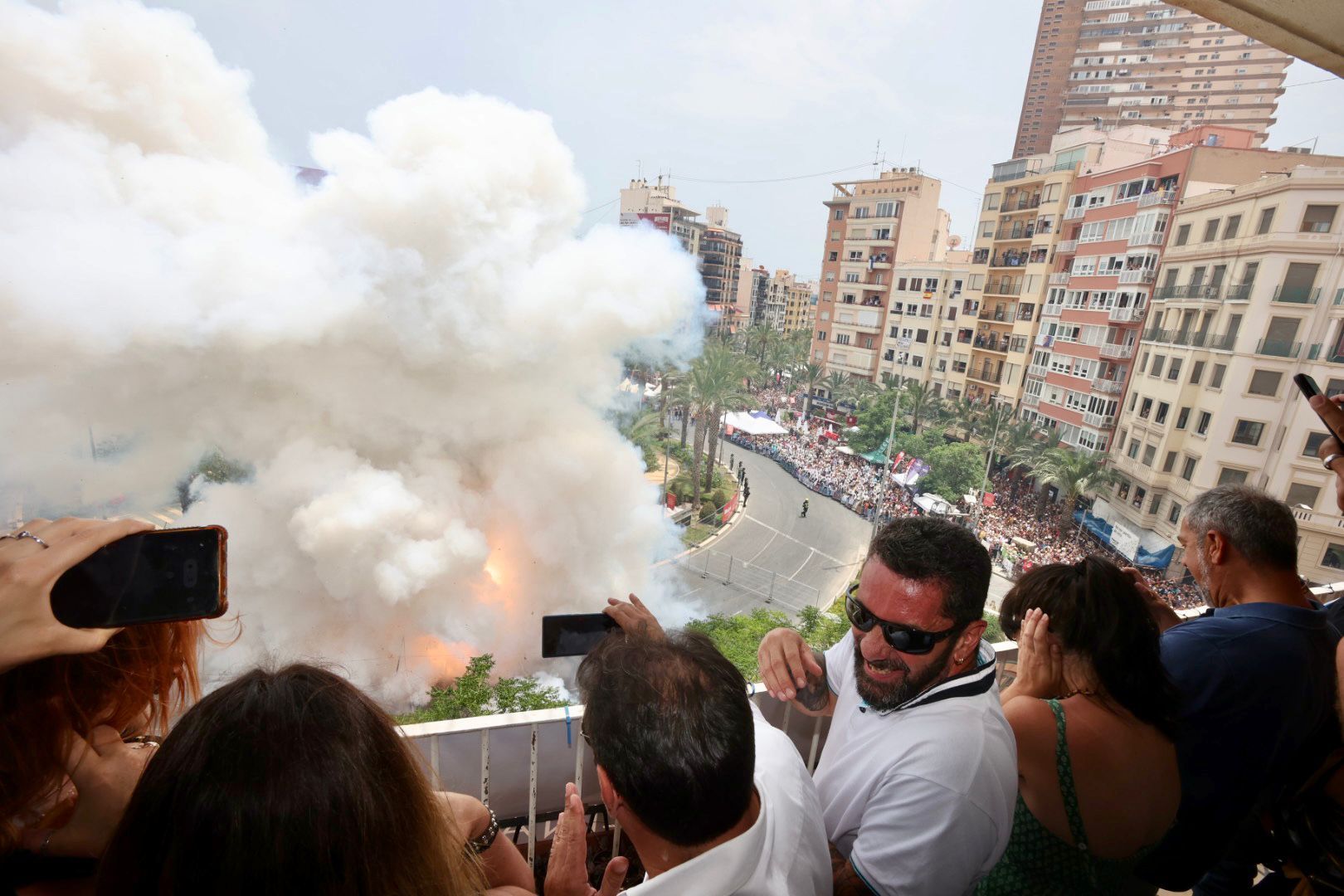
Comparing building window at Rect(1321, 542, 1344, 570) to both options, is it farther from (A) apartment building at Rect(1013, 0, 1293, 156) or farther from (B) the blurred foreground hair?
(A) apartment building at Rect(1013, 0, 1293, 156)

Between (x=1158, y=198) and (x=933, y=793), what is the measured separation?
1124cm

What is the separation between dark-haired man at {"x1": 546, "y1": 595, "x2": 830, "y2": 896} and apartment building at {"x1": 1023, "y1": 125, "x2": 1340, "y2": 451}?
9.85 m

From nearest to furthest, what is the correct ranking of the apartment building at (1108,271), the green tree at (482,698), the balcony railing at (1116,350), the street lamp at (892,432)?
the green tree at (482,698) → the apartment building at (1108,271) → the balcony railing at (1116,350) → the street lamp at (892,432)

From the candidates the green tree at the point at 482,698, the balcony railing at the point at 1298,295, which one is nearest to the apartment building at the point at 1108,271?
the balcony railing at the point at 1298,295

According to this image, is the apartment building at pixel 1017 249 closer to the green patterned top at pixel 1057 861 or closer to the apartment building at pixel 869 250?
the apartment building at pixel 869 250

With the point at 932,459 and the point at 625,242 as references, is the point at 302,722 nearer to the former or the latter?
the point at 625,242

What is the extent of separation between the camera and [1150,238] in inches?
357

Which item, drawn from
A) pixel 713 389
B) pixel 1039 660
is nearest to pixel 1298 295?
pixel 1039 660

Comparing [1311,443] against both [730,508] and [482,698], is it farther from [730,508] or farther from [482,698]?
[730,508]

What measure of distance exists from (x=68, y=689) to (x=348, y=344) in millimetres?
10313

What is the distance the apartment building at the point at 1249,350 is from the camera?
5.13m

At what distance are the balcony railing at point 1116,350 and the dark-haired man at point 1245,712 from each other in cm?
1063

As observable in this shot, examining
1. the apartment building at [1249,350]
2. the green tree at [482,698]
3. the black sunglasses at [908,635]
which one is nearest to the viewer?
the black sunglasses at [908,635]

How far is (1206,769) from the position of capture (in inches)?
42.8
